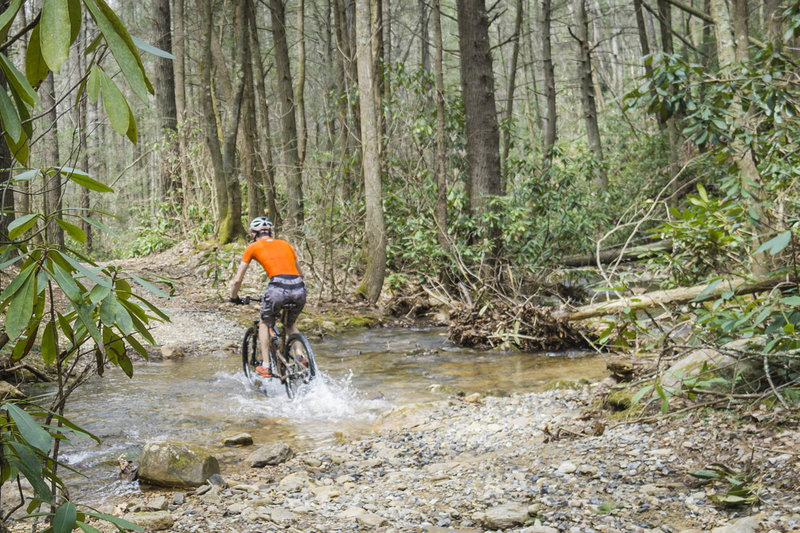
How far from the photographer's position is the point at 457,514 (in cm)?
375

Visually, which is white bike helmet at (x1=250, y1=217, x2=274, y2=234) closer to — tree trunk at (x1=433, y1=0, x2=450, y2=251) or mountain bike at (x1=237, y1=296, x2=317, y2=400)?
mountain bike at (x1=237, y1=296, x2=317, y2=400)

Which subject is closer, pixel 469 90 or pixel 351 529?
pixel 351 529

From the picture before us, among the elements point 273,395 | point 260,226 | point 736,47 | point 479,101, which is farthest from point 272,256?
point 479,101

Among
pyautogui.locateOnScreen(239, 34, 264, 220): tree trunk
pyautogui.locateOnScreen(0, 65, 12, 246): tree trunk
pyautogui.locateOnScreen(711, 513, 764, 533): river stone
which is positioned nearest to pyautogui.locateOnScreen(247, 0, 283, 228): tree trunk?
pyautogui.locateOnScreen(239, 34, 264, 220): tree trunk

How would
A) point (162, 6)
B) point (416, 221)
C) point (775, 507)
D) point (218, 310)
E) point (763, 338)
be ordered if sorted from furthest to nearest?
point (162, 6), point (416, 221), point (218, 310), point (763, 338), point (775, 507)

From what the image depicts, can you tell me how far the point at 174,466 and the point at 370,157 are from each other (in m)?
8.92

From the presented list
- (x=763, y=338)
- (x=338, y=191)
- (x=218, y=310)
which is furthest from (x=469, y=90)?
(x=763, y=338)

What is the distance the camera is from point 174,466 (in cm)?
484

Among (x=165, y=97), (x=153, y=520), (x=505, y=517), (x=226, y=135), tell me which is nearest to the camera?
(x=505, y=517)

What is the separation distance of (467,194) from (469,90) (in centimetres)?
216

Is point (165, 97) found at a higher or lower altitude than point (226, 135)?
higher

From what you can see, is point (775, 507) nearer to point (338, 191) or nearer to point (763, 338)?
point (763, 338)

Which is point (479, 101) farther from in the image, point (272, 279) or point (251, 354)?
point (251, 354)

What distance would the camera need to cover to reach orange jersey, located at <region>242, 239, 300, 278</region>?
7699 mm
